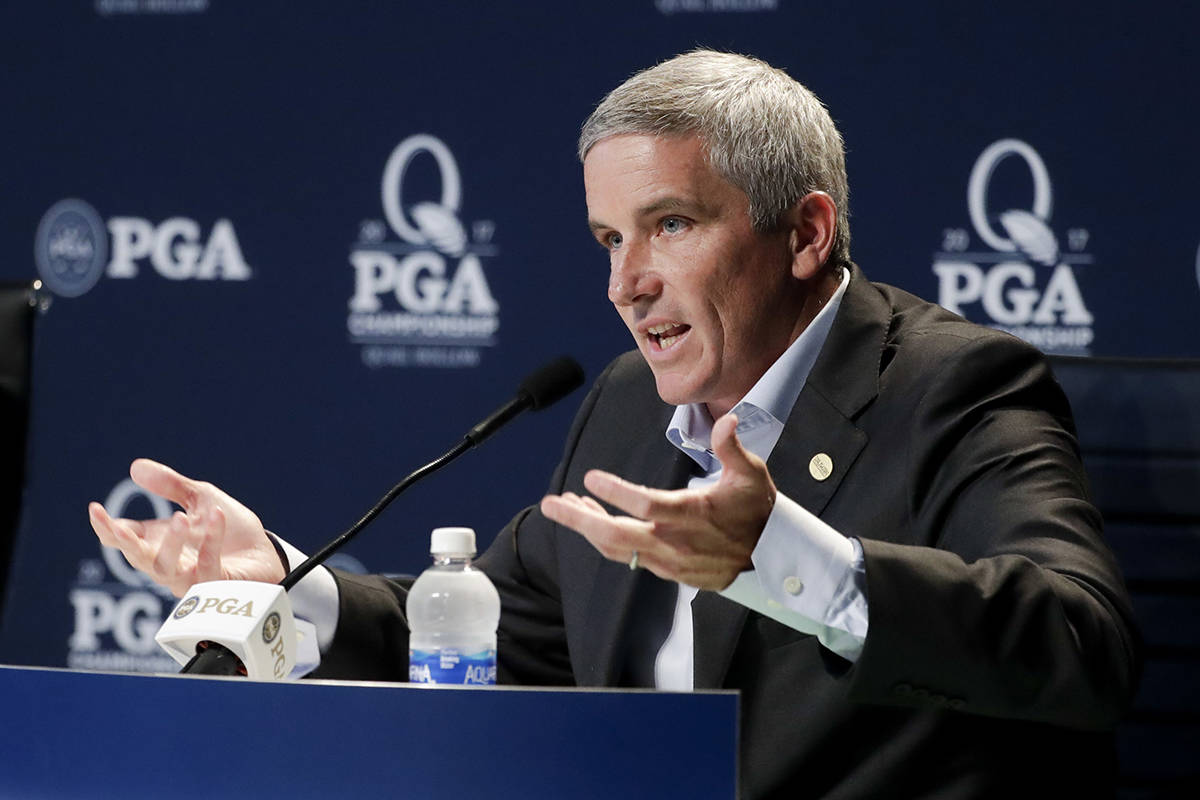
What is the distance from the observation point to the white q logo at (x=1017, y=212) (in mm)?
2875

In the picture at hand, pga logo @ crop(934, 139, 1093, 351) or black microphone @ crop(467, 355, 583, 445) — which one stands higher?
pga logo @ crop(934, 139, 1093, 351)

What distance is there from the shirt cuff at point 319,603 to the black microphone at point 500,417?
19cm

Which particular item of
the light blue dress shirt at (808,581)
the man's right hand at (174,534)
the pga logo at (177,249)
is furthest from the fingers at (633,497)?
the pga logo at (177,249)

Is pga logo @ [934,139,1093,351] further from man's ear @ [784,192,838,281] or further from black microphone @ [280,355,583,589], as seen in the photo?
black microphone @ [280,355,583,589]

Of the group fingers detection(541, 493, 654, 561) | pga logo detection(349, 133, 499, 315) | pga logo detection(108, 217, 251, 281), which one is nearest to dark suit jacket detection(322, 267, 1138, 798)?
fingers detection(541, 493, 654, 561)

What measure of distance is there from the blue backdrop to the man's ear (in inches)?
42.8

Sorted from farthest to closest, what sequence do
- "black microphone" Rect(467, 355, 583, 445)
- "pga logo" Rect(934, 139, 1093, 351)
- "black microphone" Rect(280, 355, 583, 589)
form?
1. "pga logo" Rect(934, 139, 1093, 351)
2. "black microphone" Rect(467, 355, 583, 445)
3. "black microphone" Rect(280, 355, 583, 589)

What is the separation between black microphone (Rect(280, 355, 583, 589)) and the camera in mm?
1551

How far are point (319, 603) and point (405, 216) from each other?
1506mm

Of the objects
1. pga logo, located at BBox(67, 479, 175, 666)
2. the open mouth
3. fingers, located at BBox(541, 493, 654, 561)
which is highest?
the open mouth

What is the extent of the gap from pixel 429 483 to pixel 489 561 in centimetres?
99

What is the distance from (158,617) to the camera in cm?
342

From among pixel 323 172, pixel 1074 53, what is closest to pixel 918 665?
pixel 1074 53

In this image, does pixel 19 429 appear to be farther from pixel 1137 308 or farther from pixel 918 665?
pixel 1137 308
